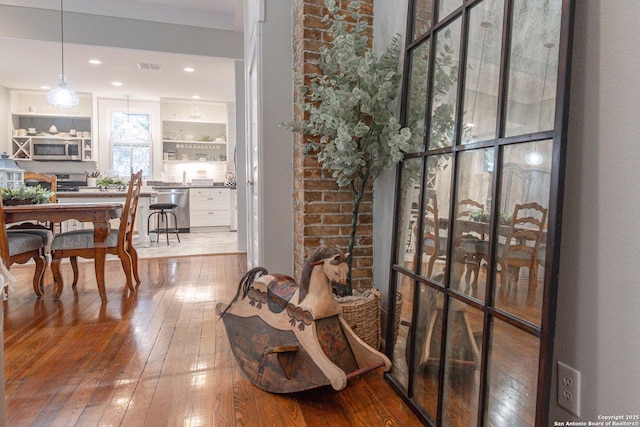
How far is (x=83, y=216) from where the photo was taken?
2775 millimetres

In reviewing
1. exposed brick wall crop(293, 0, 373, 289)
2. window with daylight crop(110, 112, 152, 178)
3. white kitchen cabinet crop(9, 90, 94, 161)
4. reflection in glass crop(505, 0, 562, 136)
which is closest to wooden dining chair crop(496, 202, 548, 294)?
reflection in glass crop(505, 0, 562, 136)

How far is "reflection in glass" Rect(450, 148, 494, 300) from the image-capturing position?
1.17 metres

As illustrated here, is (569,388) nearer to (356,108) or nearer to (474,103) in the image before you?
(474,103)

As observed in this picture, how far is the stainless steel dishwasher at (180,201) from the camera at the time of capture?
269 inches

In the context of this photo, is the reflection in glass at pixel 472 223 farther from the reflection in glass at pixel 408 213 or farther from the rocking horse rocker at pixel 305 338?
the rocking horse rocker at pixel 305 338

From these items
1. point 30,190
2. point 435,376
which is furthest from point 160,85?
point 435,376

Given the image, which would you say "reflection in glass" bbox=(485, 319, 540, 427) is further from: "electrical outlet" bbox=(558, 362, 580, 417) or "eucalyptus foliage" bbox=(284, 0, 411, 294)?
"eucalyptus foliage" bbox=(284, 0, 411, 294)

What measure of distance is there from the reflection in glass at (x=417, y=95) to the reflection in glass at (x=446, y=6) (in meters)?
0.12

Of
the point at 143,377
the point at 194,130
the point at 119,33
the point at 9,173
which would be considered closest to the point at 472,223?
the point at 143,377

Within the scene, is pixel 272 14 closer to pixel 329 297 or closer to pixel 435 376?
pixel 329 297

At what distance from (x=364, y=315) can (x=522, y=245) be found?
1004 mm

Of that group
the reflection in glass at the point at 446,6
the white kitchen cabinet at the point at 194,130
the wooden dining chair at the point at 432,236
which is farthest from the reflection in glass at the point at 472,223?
the white kitchen cabinet at the point at 194,130

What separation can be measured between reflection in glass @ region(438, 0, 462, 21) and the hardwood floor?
1609 millimetres

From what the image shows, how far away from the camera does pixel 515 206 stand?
1066mm
